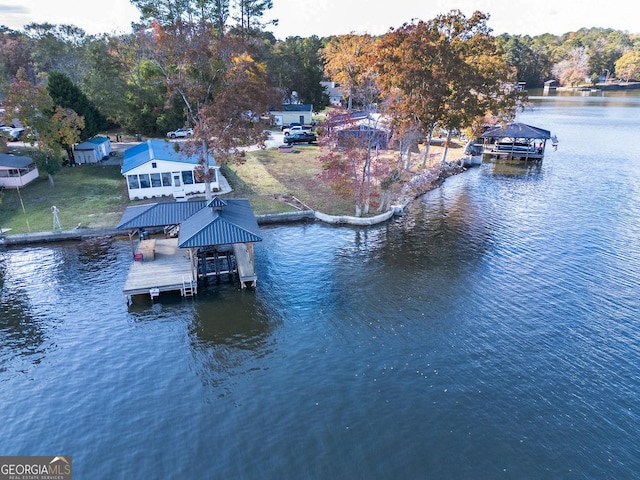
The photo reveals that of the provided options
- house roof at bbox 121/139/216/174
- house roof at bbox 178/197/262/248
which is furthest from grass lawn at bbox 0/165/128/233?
house roof at bbox 178/197/262/248

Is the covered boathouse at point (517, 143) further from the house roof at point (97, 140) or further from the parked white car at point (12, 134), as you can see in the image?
the parked white car at point (12, 134)

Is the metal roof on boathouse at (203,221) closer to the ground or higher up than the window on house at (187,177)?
closer to the ground

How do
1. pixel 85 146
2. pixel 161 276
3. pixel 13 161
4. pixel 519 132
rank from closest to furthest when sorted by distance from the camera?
pixel 161 276, pixel 13 161, pixel 85 146, pixel 519 132

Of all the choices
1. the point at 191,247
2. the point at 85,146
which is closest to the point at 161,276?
the point at 191,247

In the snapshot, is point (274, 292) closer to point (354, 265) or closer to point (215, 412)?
point (354, 265)

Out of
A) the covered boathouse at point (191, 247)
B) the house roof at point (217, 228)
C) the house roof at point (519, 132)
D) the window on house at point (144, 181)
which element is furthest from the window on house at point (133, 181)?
the house roof at point (519, 132)

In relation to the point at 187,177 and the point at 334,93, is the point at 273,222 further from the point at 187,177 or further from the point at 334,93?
the point at 334,93
